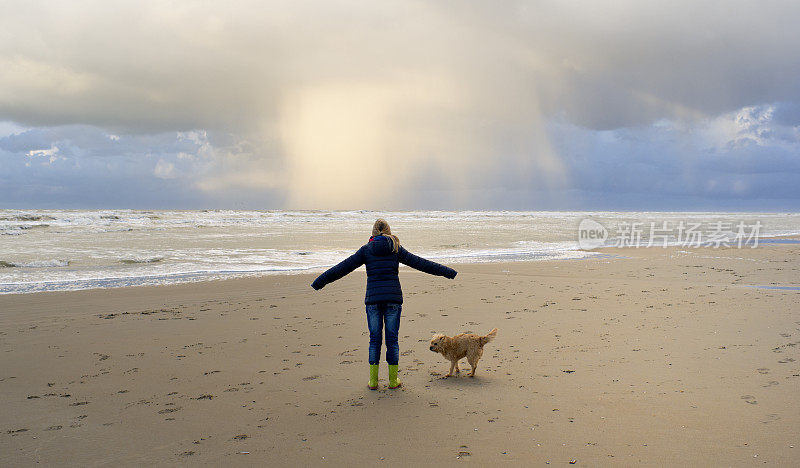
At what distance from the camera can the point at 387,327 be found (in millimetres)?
5891

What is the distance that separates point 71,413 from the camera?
17.1 feet

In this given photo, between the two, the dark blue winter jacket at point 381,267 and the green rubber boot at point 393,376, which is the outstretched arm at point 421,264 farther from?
the green rubber boot at point 393,376

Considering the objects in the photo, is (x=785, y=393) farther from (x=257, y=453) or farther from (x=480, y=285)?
(x=480, y=285)

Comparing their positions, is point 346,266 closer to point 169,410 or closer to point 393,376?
point 393,376

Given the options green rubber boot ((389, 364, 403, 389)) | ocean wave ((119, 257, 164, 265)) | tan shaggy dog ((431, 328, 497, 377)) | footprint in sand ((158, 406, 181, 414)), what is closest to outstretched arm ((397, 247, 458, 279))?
tan shaggy dog ((431, 328, 497, 377))

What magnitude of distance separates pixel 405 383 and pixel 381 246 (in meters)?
1.77

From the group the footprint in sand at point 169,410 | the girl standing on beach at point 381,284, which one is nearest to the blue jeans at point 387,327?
the girl standing on beach at point 381,284

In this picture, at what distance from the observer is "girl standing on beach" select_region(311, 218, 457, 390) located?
18.7 feet

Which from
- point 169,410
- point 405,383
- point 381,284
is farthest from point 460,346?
point 169,410

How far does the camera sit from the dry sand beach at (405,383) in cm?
433

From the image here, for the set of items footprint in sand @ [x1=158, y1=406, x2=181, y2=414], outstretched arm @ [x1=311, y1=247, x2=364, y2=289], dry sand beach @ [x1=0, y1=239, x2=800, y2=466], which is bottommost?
footprint in sand @ [x1=158, y1=406, x2=181, y2=414]

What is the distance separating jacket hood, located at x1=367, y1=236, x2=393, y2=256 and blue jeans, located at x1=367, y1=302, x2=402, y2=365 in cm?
62

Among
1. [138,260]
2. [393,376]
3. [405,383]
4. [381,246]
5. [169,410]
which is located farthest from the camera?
[138,260]

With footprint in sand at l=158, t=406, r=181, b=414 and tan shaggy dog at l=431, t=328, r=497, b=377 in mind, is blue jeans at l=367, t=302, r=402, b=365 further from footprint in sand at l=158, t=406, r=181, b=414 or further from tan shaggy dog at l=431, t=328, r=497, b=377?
footprint in sand at l=158, t=406, r=181, b=414
